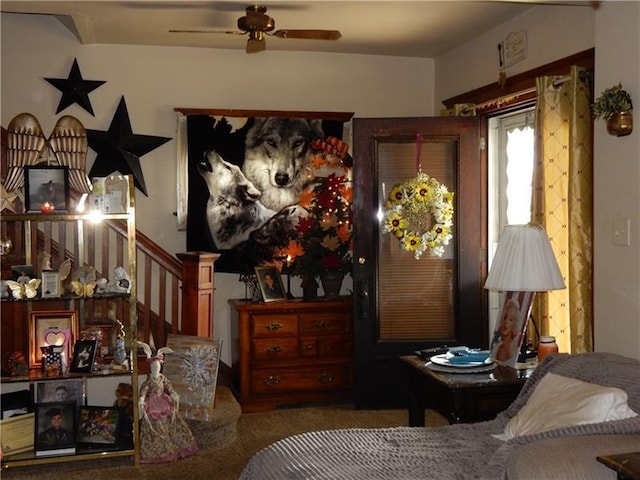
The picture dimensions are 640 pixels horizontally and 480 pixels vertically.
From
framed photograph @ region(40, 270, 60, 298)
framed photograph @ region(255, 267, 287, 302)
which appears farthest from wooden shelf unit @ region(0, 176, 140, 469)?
framed photograph @ region(255, 267, 287, 302)

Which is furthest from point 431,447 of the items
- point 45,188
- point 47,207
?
point 45,188

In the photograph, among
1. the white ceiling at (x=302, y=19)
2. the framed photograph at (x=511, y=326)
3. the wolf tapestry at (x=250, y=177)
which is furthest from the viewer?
the wolf tapestry at (x=250, y=177)

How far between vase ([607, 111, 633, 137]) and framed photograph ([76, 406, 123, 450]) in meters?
2.98

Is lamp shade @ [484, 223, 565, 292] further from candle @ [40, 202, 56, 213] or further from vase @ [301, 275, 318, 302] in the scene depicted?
candle @ [40, 202, 56, 213]

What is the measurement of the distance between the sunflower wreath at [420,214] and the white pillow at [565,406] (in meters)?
1.94

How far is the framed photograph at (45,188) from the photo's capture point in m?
4.19

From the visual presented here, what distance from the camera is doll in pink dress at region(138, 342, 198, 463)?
165 inches

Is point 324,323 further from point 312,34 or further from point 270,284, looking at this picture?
point 312,34

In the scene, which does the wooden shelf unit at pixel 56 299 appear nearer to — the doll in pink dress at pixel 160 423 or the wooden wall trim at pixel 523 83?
the doll in pink dress at pixel 160 423

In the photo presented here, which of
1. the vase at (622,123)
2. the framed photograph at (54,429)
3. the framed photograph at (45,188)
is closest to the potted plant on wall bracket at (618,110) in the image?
the vase at (622,123)

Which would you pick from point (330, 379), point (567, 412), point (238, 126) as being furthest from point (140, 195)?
point (567, 412)

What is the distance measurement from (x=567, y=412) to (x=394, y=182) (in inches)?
107

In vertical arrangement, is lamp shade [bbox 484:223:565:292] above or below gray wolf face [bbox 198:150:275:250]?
below

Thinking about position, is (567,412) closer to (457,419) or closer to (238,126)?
(457,419)
